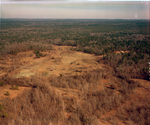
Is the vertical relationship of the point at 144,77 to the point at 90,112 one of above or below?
above

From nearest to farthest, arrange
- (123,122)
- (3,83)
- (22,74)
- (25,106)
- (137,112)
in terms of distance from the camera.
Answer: (123,122)
(137,112)
(25,106)
(3,83)
(22,74)

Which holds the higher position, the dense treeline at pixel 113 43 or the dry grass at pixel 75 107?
the dense treeline at pixel 113 43

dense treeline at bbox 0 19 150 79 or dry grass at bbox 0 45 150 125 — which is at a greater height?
dense treeline at bbox 0 19 150 79

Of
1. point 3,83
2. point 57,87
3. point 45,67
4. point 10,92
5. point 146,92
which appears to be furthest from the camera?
point 45,67

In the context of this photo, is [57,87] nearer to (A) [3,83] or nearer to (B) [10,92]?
(B) [10,92]

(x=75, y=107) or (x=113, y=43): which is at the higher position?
(x=113, y=43)

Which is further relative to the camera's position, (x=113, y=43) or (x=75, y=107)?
(x=113, y=43)

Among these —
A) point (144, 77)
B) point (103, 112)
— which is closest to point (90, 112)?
point (103, 112)

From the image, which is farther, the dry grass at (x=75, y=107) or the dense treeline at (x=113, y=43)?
the dense treeline at (x=113, y=43)

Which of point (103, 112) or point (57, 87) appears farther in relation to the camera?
point (57, 87)

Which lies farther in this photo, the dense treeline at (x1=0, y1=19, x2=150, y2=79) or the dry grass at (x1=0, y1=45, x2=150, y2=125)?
the dense treeline at (x1=0, y1=19, x2=150, y2=79)

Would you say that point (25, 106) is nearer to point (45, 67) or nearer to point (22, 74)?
point (22, 74)
